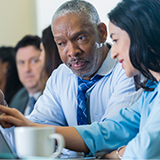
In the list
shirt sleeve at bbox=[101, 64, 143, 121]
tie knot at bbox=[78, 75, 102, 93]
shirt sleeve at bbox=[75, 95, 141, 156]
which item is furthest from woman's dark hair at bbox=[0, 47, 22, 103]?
shirt sleeve at bbox=[75, 95, 141, 156]

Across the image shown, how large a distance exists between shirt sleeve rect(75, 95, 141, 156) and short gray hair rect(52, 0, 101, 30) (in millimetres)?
483

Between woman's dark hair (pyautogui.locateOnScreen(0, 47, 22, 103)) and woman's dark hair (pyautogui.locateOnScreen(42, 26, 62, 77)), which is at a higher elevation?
woman's dark hair (pyautogui.locateOnScreen(42, 26, 62, 77))

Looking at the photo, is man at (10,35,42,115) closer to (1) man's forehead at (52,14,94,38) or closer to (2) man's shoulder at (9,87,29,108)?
(2) man's shoulder at (9,87,29,108)

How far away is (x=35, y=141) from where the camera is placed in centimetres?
61

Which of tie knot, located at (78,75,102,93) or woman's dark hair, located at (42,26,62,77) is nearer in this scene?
→ tie knot, located at (78,75,102,93)

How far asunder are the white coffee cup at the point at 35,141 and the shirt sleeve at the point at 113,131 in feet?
1.46

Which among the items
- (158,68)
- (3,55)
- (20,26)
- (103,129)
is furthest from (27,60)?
(158,68)

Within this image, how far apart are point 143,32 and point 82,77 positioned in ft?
1.65

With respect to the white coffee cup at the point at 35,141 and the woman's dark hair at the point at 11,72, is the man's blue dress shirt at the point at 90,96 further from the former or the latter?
the woman's dark hair at the point at 11,72

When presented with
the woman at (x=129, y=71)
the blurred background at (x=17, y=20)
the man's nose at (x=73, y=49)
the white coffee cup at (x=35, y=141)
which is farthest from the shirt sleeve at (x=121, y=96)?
the blurred background at (x=17, y=20)

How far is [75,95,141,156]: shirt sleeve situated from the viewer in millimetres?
1062

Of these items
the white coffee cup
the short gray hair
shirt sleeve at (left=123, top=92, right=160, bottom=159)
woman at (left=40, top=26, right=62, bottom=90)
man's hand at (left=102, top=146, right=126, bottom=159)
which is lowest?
man's hand at (left=102, top=146, right=126, bottom=159)

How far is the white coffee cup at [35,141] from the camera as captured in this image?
1.98 ft

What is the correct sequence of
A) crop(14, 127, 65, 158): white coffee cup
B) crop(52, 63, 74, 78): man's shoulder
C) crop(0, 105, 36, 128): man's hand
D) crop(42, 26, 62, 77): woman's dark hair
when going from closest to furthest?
crop(14, 127, 65, 158): white coffee cup → crop(0, 105, 36, 128): man's hand → crop(52, 63, 74, 78): man's shoulder → crop(42, 26, 62, 77): woman's dark hair
